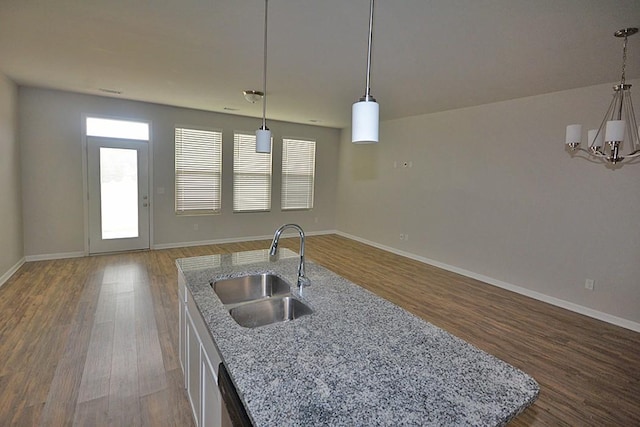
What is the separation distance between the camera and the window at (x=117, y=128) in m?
5.27

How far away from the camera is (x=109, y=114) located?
17.5 ft

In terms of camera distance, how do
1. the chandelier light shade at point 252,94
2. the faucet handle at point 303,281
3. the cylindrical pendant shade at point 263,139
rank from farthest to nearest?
the chandelier light shade at point 252,94 < the cylindrical pendant shade at point 263,139 < the faucet handle at point 303,281

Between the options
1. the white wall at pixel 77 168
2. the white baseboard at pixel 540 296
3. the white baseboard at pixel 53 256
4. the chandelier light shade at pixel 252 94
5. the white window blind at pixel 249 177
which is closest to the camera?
the white baseboard at pixel 540 296

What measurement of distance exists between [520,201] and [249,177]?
4.93 metres

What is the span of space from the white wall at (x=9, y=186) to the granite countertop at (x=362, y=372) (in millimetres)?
4225

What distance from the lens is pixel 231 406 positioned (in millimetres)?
1059

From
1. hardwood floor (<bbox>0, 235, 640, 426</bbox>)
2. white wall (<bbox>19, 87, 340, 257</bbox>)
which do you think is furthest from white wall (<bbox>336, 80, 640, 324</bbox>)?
white wall (<bbox>19, 87, 340, 257</bbox>)

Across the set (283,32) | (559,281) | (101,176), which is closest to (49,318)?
(101,176)

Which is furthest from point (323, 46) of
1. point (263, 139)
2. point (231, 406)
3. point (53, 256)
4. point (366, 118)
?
point (53, 256)

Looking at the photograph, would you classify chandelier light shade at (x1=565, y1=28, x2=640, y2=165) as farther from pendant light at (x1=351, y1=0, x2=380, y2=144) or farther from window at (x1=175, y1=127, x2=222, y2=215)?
window at (x1=175, y1=127, x2=222, y2=215)

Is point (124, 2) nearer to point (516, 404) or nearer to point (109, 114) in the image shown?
point (516, 404)

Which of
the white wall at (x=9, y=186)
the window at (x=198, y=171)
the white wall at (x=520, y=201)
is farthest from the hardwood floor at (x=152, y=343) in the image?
the window at (x=198, y=171)

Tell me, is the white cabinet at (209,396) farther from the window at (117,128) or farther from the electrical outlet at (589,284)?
the window at (117,128)

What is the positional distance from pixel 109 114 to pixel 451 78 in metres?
5.23
